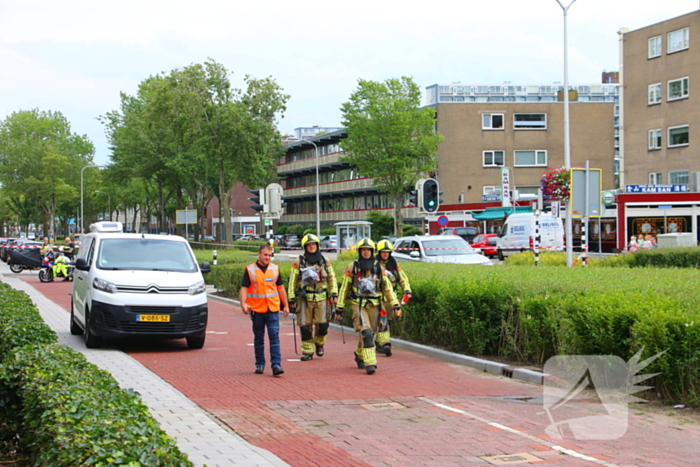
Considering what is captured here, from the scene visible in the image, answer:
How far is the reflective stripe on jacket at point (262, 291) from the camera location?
980cm

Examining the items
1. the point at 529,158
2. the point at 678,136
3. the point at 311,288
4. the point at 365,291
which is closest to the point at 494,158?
the point at 529,158

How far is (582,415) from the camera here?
7.57 meters

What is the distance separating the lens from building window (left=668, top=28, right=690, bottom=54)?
163 feet

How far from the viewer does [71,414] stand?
4109 mm

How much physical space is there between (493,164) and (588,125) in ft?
31.8

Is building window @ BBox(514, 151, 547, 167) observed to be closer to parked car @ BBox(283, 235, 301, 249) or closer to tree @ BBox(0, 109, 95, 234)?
parked car @ BBox(283, 235, 301, 249)

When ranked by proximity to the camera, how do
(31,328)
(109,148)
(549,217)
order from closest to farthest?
(31,328), (549,217), (109,148)

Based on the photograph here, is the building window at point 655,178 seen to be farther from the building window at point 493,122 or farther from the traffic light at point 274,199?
the traffic light at point 274,199

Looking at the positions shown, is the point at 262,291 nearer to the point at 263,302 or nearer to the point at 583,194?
the point at 263,302

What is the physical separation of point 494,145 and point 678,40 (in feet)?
65.5

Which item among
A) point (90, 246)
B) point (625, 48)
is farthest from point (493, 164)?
point (90, 246)

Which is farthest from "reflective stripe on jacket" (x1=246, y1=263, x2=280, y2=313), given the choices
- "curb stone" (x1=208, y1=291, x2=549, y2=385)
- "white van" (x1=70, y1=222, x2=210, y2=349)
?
"curb stone" (x1=208, y1=291, x2=549, y2=385)

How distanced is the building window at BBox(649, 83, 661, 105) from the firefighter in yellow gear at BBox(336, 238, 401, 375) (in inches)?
1830

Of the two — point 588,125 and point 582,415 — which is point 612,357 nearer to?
point 582,415
